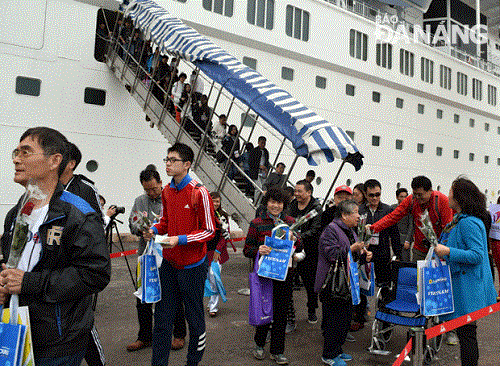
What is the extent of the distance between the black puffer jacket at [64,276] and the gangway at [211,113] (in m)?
4.35

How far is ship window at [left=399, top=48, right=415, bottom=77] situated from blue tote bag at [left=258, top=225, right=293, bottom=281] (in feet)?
62.0

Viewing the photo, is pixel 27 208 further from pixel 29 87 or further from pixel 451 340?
pixel 29 87

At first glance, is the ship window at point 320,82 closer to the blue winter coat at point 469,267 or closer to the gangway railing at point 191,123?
the gangway railing at point 191,123

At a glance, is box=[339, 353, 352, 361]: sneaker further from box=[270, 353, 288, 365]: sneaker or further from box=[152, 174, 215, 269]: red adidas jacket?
box=[152, 174, 215, 269]: red adidas jacket

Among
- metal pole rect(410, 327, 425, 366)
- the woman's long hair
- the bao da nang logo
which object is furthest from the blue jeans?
the bao da nang logo

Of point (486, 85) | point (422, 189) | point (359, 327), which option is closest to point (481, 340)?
point (359, 327)

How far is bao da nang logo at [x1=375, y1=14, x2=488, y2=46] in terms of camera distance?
19.9 meters

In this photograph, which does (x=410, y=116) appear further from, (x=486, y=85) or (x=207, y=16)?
(x=207, y=16)

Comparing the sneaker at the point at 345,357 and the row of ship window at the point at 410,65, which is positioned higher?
the row of ship window at the point at 410,65

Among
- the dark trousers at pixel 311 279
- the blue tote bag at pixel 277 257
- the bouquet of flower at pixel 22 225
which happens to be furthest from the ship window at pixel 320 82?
the bouquet of flower at pixel 22 225

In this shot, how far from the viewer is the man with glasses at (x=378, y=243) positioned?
5.50m

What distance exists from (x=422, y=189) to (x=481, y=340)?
2081 mm

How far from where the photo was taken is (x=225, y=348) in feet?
15.3

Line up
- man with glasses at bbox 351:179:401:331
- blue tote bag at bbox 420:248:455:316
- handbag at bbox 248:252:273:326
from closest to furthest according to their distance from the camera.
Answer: blue tote bag at bbox 420:248:455:316
handbag at bbox 248:252:273:326
man with glasses at bbox 351:179:401:331
